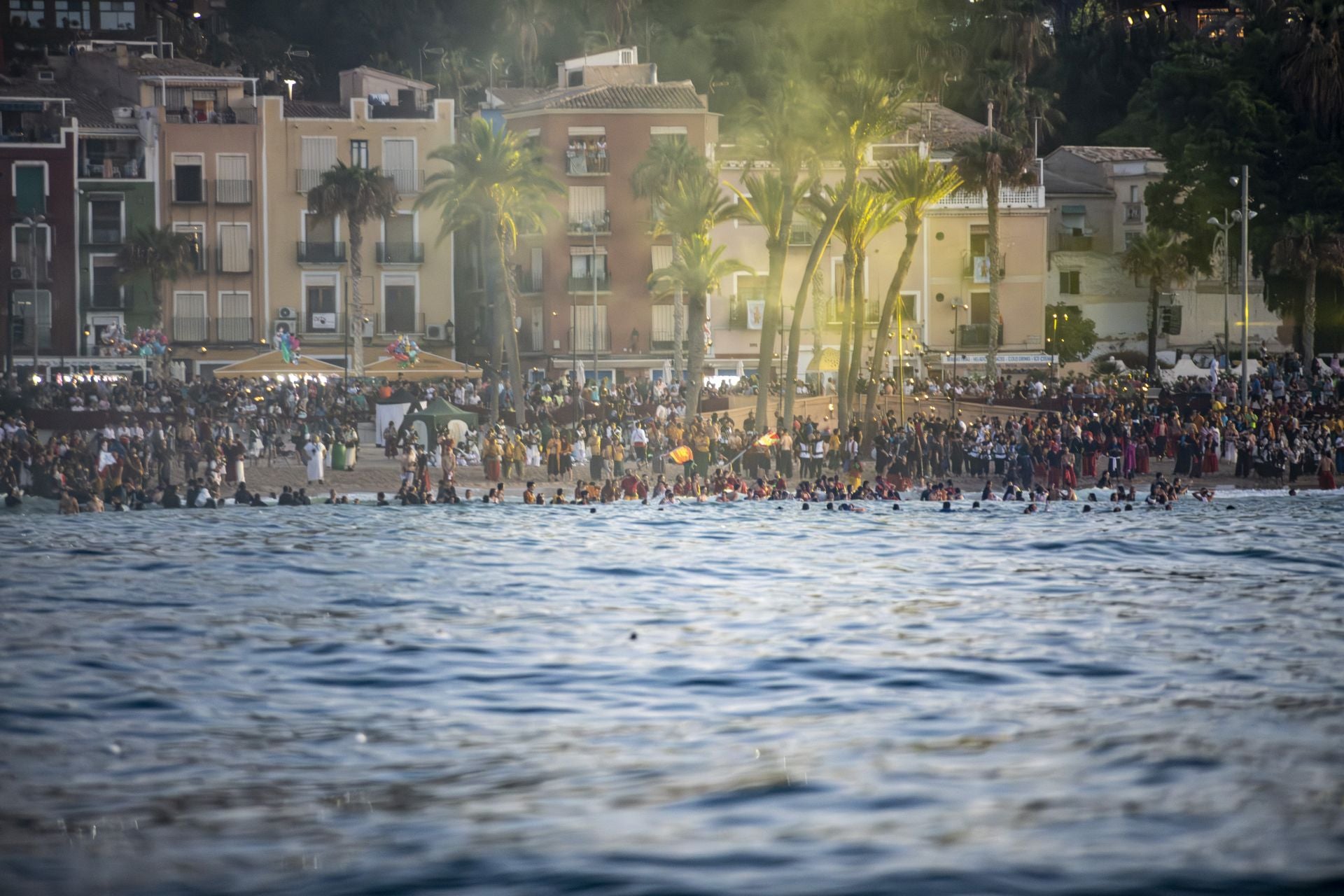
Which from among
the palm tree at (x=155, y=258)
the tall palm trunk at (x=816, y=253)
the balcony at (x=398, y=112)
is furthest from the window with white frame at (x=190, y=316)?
the tall palm trunk at (x=816, y=253)

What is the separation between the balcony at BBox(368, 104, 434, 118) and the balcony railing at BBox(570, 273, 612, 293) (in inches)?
354

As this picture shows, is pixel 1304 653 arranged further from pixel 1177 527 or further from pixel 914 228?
pixel 914 228

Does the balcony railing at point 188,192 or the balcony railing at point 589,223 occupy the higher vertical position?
the balcony railing at point 188,192

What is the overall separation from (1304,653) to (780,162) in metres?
36.1

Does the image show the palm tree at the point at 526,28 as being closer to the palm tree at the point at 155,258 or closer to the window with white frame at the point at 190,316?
the window with white frame at the point at 190,316

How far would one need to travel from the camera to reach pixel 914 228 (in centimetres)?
5725

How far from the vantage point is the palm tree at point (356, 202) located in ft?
213

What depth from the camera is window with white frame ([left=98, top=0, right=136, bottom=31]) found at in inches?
4218

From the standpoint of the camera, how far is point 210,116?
2749 inches

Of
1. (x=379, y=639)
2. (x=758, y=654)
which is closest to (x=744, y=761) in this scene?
(x=758, y=654)

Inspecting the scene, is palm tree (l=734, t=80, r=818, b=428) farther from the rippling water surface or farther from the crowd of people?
the rippling water surface

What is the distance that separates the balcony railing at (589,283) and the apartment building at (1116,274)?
21145 millimetres

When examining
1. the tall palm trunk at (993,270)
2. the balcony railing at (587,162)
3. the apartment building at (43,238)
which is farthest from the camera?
the balcony railing at (587,162)

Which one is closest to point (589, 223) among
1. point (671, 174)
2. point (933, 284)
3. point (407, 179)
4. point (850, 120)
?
point (671, 174)
